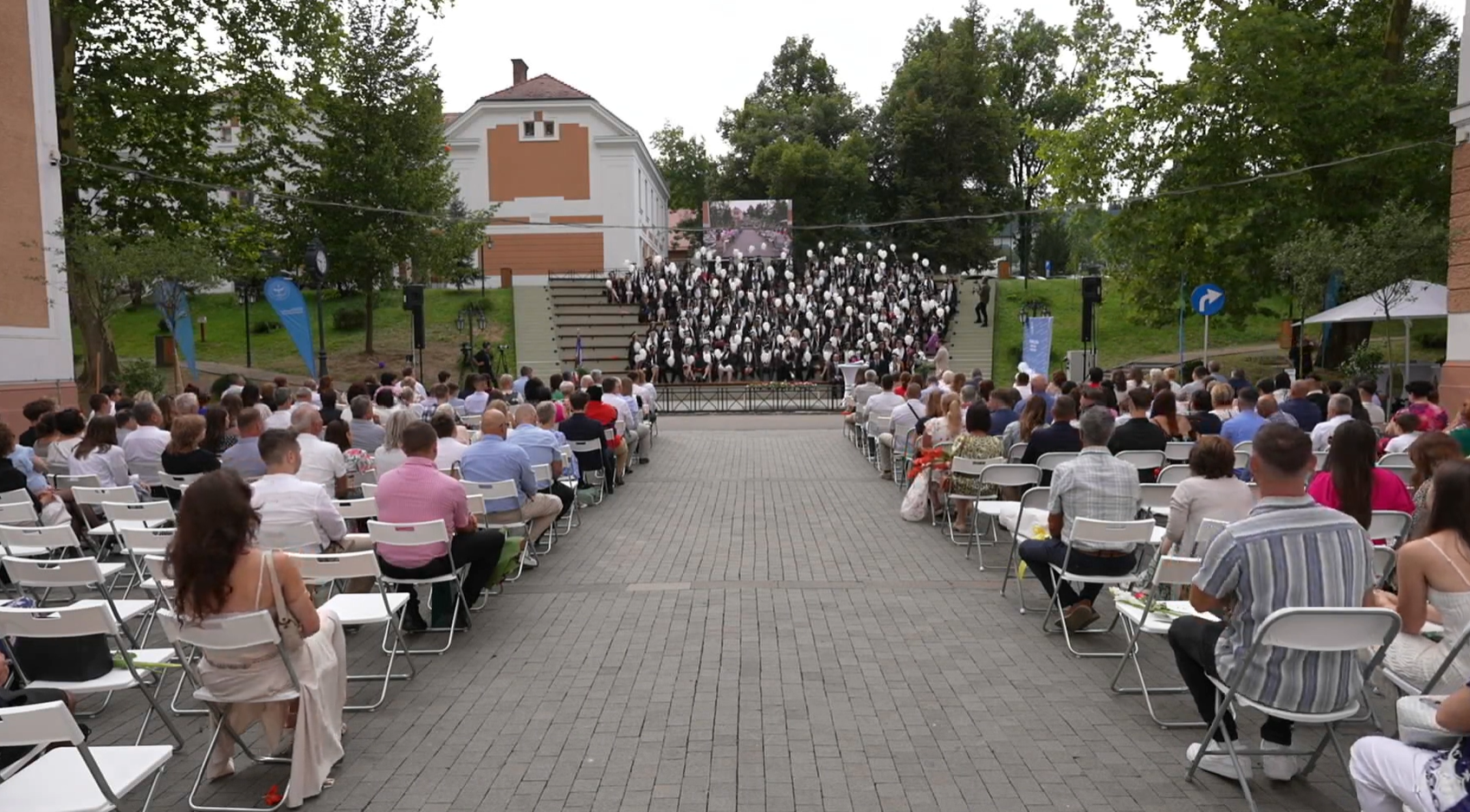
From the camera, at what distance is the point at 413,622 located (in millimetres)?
6578

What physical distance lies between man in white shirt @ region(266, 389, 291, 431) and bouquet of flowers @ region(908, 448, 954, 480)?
6.65 m

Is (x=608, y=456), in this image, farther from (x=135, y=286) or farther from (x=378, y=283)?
Answer: (x=378, y=283)

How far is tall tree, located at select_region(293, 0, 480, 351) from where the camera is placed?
3047 centimetres

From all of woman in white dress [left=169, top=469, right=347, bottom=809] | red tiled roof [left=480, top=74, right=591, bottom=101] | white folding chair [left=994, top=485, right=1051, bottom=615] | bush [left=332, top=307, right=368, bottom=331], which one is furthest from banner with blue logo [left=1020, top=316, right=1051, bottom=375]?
red tiled roof [left=480, top=74, right=591, bottom=101]

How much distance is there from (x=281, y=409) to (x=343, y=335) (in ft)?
88.8

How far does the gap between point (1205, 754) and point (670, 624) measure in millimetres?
3314

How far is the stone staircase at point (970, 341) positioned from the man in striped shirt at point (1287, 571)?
85.0 ft

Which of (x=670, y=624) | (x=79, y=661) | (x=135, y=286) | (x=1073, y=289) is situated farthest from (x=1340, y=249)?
(x=1073, y=289)

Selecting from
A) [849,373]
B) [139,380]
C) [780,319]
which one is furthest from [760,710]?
[780,319]

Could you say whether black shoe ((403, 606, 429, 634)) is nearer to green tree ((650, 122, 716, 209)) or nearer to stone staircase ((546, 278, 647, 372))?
stone staircase ((546, 278, 647, 372))

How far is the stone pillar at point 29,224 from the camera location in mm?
14961

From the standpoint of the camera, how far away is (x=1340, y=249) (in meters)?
16.3

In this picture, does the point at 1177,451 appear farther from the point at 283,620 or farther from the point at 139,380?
the point at 139,380

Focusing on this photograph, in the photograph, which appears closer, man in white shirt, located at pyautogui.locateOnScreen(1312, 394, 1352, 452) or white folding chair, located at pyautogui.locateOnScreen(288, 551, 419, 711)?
white folding chair, located at pyautogui.locateOnScreen(288, 551, 419, 711)
